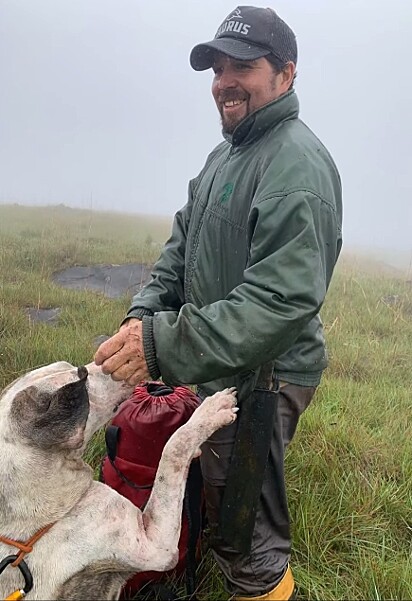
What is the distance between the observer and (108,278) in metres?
8.16

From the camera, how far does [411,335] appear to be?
6.64 meters

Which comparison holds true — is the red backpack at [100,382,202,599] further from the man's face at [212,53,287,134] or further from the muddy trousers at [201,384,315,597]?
the man's face at [212,53,287,134]

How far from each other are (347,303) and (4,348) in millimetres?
4813

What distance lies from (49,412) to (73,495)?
40 cm

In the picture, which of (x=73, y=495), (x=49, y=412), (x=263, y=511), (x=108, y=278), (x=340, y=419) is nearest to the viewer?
(x=49, y=412)

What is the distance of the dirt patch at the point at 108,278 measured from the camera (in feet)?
24.6

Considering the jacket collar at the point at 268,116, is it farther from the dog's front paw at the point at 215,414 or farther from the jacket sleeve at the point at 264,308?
the dog's front paw at the point at 215,414

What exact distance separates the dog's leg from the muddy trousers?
0.51ft

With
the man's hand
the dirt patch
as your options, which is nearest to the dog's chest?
the man's hand

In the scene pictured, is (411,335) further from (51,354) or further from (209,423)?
(209,423)

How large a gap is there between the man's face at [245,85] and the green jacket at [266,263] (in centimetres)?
7

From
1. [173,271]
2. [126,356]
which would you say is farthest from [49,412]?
[173,271]

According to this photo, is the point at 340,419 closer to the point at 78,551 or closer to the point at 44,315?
the point at 78,551

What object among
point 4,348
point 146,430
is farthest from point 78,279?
point 146,430
